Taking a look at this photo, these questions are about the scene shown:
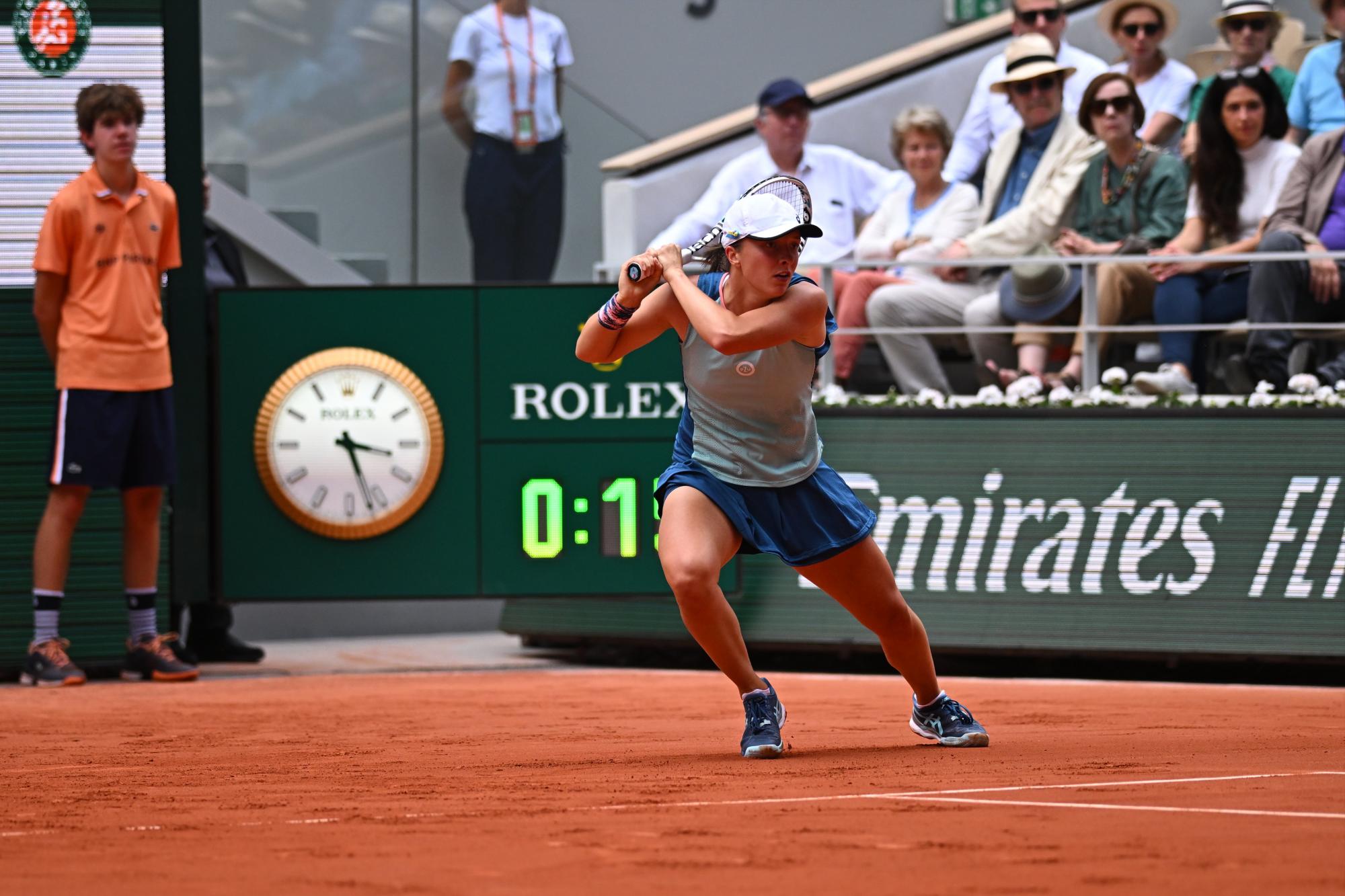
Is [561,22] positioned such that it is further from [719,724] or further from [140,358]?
[719,724]

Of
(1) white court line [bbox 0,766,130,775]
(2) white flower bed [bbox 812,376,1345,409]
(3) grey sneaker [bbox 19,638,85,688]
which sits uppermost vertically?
(2) white flower bed [bbox 812,376,1345,409]

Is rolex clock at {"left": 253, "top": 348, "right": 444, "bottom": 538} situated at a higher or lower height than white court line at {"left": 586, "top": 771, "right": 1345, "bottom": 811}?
higher

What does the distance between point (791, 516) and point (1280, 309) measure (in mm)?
4372

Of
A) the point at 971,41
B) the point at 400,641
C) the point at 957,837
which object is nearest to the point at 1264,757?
the point at 957,837

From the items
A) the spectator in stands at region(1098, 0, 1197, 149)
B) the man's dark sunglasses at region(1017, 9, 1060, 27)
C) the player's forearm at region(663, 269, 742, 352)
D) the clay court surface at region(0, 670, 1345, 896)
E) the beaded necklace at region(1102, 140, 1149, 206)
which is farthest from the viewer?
the man's dark sunglasses at region(1017, 9, 1060, 27)

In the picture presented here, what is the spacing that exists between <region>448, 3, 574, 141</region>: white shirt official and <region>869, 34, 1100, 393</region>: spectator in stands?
2.39m

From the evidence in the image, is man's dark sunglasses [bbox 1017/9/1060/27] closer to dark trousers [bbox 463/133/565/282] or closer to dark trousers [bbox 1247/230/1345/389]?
dark trousers [bbox 1247/230/1345/389]

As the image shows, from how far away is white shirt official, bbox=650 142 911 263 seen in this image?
1106 centimetres

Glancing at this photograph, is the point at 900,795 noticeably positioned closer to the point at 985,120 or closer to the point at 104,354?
the point at 104,354

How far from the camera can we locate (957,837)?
4.30 m

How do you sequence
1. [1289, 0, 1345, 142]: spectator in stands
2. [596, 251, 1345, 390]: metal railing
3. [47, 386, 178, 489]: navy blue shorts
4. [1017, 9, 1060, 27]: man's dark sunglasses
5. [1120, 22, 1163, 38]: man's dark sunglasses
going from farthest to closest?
[1017, 9, 1060, 27]: man's dark sunglasses
[1120, 22, 1163, 38]: man's dark sunglasses
[1289, 0, 1345, 142]: spectator in stands
[596, 251, 1345, 390]: metal railing
[47, 386, 178, 489]: navy blue shorts

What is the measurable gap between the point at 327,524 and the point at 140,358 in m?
1.32

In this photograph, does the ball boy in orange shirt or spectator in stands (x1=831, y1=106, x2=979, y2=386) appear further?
spectator in stands (x1=831, y1=106, x2=979, y2=386)

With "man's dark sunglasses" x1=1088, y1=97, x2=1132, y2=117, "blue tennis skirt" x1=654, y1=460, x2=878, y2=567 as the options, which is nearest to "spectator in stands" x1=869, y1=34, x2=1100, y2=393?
"man's dark sunglasses" x1=1088, y1=97, x2=1132, y2=117
